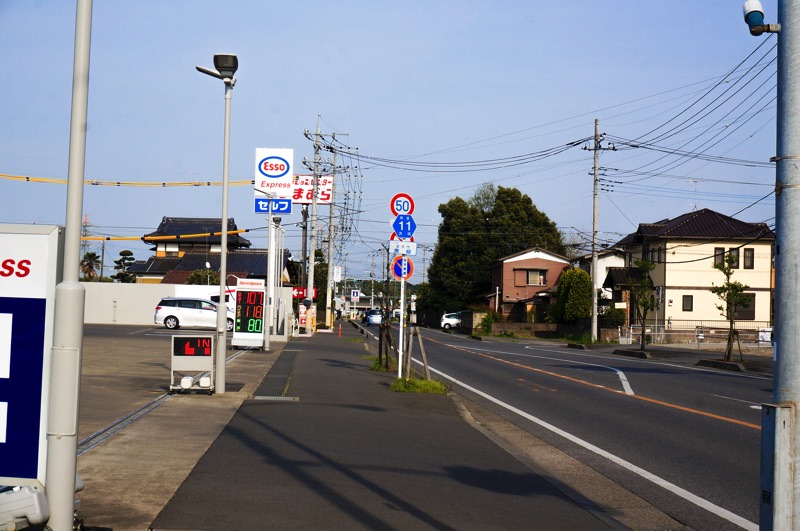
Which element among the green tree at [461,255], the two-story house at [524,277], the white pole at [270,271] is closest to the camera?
the white pole at [270,271]

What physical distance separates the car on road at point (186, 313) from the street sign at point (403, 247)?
27649 millimetres

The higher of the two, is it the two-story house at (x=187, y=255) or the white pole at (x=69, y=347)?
the two-story house at (x=187, y=255)

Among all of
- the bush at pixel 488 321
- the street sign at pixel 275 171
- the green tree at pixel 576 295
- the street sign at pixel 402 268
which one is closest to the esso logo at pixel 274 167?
the street sign at pixel 275 171

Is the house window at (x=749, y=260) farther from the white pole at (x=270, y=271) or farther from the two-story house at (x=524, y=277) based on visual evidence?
the white pole at (x=270, y=271)

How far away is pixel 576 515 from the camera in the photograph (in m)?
6.94

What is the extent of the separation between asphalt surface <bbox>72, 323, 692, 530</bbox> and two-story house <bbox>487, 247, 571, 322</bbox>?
57291mm

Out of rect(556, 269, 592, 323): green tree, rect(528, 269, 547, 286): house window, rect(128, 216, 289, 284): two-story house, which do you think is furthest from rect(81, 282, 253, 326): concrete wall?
rect(528, 269, 547, 286): house window

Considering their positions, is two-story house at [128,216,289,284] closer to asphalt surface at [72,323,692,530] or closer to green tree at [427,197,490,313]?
green tree at [427,197,490,313]

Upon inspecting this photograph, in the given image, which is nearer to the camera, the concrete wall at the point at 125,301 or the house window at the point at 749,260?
the house window at the point at 749,260

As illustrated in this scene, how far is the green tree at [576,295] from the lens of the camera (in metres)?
54.6

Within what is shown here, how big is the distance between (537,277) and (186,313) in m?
36.9

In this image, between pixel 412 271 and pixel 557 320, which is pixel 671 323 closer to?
pixel 557 320

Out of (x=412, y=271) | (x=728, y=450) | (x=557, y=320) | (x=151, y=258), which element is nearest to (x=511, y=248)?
(x=557, y=320)

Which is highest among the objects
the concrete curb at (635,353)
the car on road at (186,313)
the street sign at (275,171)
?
the street sign at (275,171)
